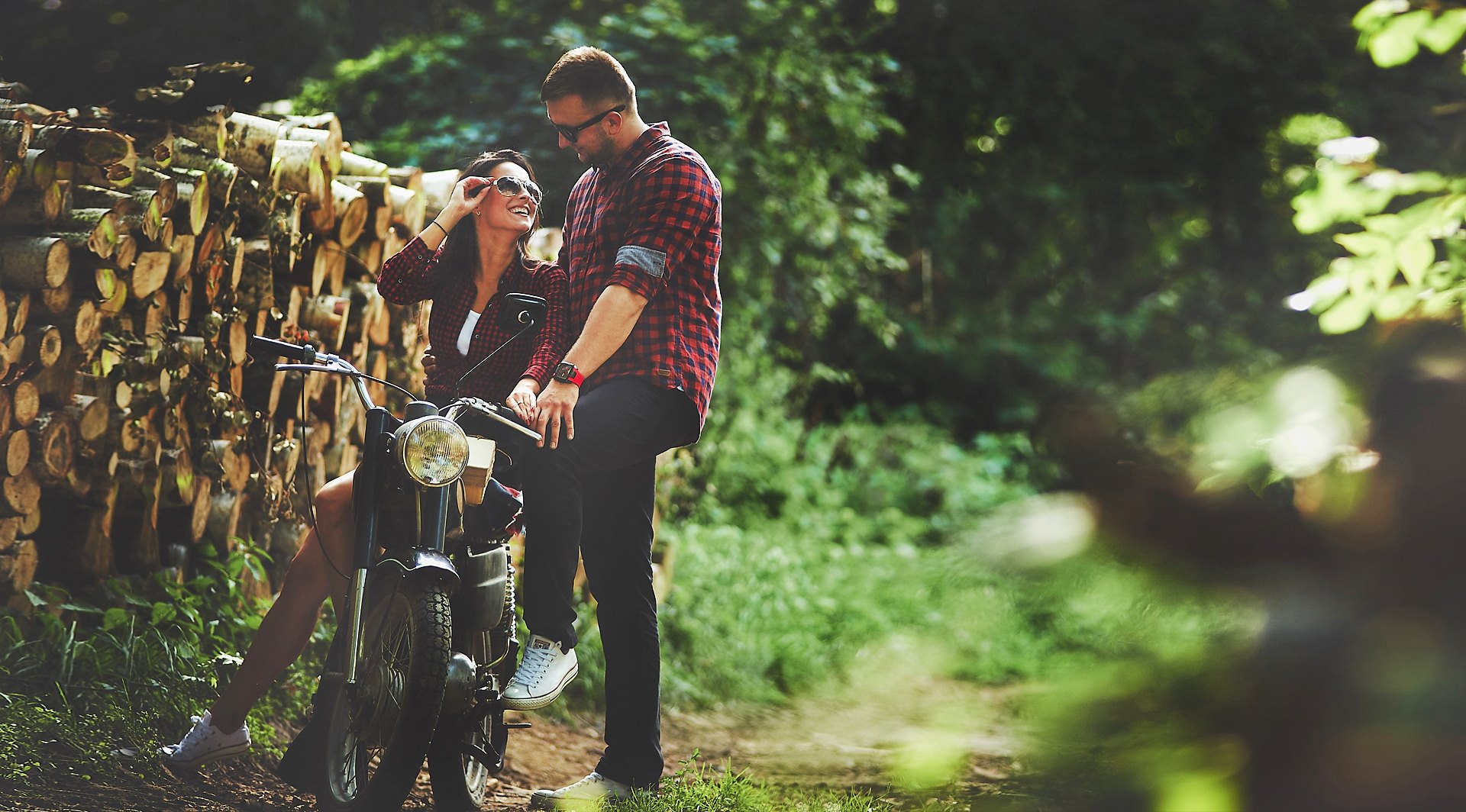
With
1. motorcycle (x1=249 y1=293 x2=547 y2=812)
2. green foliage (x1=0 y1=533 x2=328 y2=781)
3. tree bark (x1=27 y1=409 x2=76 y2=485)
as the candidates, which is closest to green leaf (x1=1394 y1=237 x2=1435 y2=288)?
motorcycle (x1=249 y1=293 x2=547 y2=812)

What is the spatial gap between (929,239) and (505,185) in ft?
24.9

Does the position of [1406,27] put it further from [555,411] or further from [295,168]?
[295,168]

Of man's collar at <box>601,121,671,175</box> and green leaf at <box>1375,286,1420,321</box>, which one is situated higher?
man's collar at <box>601,121,671,175</box>

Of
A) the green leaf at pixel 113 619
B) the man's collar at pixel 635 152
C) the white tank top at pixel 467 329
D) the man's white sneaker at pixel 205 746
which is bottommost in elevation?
the man's white sneaker at pixel 205 746

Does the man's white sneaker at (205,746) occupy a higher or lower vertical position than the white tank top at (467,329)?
lower

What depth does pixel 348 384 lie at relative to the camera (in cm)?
370

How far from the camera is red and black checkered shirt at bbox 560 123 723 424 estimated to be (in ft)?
8.95

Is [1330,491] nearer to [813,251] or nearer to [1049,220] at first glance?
[813,251]

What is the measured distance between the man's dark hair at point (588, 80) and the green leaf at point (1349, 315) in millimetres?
1896

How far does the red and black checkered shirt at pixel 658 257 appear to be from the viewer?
273cm

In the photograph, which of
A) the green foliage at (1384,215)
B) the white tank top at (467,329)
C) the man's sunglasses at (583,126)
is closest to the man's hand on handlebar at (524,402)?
the white tank top at (467,329)

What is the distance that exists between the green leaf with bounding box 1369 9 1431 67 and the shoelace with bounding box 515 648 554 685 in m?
1.99

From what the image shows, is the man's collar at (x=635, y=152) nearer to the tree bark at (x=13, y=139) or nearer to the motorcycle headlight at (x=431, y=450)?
the motorcycle headlight at (x=431, y=450)

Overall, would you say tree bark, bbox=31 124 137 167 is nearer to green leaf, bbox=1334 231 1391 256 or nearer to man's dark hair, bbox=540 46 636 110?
man's dark hair, bbox=540 46 636 110
